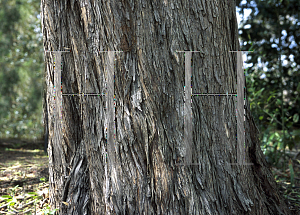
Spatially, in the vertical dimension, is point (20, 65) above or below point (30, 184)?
above

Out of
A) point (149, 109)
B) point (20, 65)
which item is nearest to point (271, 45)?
point (149, 109)

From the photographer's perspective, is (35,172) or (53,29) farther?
(35,172)

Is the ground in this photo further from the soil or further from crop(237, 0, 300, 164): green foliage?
crop(237, 0, 300, 164): green foliage

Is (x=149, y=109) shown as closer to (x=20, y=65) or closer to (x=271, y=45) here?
(x=271, y=45)

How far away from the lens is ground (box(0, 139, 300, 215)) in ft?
6.26

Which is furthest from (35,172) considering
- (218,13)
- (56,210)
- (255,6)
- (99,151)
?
(255,6)

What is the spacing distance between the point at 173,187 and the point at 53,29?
1163 millimetres

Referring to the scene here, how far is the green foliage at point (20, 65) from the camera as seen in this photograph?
500cm

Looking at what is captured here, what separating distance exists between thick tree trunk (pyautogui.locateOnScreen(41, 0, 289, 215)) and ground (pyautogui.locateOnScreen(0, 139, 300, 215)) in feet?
1.74

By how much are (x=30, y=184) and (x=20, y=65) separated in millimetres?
3611

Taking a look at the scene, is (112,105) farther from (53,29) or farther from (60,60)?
(53,29)

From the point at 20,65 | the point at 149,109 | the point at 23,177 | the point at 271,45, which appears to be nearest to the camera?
the point at 149,109

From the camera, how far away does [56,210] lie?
1.64 metres

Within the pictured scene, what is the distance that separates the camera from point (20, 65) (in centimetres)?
515
